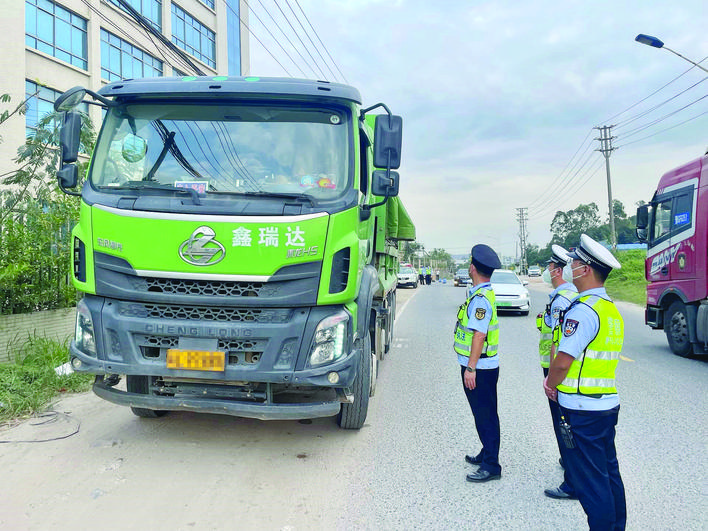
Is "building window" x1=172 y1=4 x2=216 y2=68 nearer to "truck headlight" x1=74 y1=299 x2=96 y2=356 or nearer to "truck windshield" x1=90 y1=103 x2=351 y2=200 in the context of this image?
"truck windshield" x1=90 y1=103 x2=351 y2=200

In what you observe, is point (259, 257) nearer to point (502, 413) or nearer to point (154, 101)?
point (154, 101)

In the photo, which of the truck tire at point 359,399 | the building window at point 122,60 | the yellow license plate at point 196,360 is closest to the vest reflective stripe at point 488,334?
the truck tire at point 359,399

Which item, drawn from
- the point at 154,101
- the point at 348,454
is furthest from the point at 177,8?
the point at 348,454

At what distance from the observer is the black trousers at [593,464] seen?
268 cm

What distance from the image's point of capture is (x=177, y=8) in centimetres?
2614

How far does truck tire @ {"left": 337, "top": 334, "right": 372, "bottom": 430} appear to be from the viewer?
15.6 ft

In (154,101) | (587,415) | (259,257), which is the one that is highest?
(154,101)

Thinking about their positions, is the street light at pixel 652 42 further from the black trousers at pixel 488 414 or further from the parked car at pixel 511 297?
the black trousers at pixel 488 414

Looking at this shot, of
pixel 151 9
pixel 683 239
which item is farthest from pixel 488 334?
pixel 151 9

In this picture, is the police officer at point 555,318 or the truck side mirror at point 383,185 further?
the truck side mirror at point 383,185

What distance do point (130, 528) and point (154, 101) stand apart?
3061 millimetres

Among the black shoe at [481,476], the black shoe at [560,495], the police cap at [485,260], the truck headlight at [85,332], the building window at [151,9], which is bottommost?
the black shoe at [560,495]

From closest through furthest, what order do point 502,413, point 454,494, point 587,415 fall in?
point 587,415 → point 454,494 → point 502,413

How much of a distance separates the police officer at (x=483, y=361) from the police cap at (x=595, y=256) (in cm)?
97
